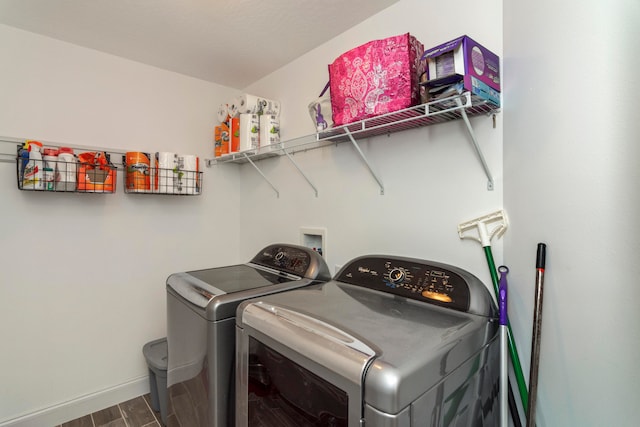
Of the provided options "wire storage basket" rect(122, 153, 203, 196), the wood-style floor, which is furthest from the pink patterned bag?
the wood-style floor

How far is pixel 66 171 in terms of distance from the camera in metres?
1.93

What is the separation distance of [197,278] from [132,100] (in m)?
1.66

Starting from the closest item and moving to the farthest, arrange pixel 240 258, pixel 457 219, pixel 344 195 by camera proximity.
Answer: pixel 457 219 → pixel 344 195 → pixel 240 258

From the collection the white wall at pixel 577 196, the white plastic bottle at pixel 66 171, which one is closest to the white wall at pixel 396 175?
the white wall at pixel 577 196

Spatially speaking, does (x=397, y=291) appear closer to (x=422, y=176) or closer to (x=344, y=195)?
(x=422, y=176)

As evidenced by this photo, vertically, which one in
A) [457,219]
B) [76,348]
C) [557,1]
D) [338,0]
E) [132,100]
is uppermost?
[338,0]

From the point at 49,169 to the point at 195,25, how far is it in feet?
4.10

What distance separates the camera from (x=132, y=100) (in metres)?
2.38

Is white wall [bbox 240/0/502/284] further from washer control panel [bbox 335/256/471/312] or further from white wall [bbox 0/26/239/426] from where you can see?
white wall [bbox 0/26/239/426]

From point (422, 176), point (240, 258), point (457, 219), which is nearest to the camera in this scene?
point (457, 219)

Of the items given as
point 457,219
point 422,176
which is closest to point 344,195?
point 422,176

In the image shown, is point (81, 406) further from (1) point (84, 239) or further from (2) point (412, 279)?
(2) point (412, 279)

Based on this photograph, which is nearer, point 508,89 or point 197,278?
point 508,89

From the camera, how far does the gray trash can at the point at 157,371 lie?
2.05 metres
